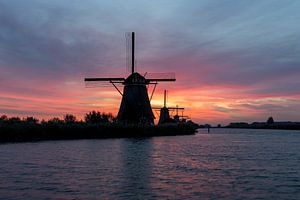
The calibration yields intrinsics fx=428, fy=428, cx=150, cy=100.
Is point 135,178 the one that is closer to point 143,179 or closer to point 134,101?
point 143,179

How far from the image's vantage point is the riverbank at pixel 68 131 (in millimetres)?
50562

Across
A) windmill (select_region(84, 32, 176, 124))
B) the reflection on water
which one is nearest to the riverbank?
windmill (select_region(84, 32, 176, 124))

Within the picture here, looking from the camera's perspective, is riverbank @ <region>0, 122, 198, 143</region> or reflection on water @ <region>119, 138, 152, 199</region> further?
riverbank @ <region>0, 122, 198, 143</region>

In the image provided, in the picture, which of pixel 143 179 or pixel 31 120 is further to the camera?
pixel 31 120

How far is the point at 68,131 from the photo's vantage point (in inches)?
2296

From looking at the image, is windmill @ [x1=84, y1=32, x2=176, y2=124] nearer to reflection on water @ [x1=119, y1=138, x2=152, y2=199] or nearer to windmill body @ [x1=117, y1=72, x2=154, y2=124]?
windmill body @ [x1=117, y1=72, x2=154, y2=124]

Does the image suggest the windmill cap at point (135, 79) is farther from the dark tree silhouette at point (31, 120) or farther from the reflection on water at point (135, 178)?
the reflection on water at point (135, 178)

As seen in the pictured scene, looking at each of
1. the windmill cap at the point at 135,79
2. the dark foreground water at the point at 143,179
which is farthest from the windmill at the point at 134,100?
the dark foreground water at the point at 143,179

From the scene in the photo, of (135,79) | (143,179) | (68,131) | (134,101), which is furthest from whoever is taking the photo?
(135,79)

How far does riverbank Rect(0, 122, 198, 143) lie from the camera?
50562 mm

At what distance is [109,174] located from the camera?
2175 centimetres

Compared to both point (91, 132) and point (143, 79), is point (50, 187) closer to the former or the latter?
point (91, 132)

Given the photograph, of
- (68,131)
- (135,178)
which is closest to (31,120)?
(68,131)

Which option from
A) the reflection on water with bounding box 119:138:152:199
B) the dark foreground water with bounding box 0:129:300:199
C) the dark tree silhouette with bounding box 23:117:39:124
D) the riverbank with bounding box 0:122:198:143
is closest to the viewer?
the dark foreground water with bounding box 0:129:300:199
